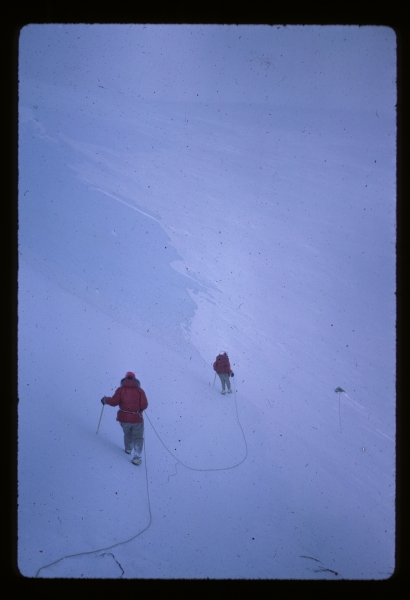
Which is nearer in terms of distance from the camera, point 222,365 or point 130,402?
point 130,402

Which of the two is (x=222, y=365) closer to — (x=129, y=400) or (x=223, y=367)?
(x=223, y=367)

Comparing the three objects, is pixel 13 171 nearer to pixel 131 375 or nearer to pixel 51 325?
pixel 131 375

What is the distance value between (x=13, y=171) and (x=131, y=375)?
1736 millimetres

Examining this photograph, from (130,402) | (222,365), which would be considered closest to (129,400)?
(130,402)

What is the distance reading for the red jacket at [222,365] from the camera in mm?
3854

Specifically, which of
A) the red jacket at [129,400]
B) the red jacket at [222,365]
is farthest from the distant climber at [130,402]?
the red jacket at [222,365]

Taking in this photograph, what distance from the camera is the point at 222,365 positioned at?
3.85 metres

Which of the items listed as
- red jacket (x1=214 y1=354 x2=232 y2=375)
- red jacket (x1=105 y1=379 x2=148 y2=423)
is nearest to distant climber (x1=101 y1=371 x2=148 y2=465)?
red jacket (x1=105 y1=379 x2=148 y2=423)

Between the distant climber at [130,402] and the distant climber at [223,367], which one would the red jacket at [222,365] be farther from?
the distant climber at [130,402]

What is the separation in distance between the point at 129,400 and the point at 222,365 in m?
1.34

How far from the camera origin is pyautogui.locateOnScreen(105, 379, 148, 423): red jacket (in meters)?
2.79

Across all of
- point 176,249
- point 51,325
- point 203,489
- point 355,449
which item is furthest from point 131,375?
point 355,449

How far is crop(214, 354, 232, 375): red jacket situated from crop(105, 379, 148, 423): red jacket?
3.98 ft

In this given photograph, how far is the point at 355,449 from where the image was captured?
12.7 feet
